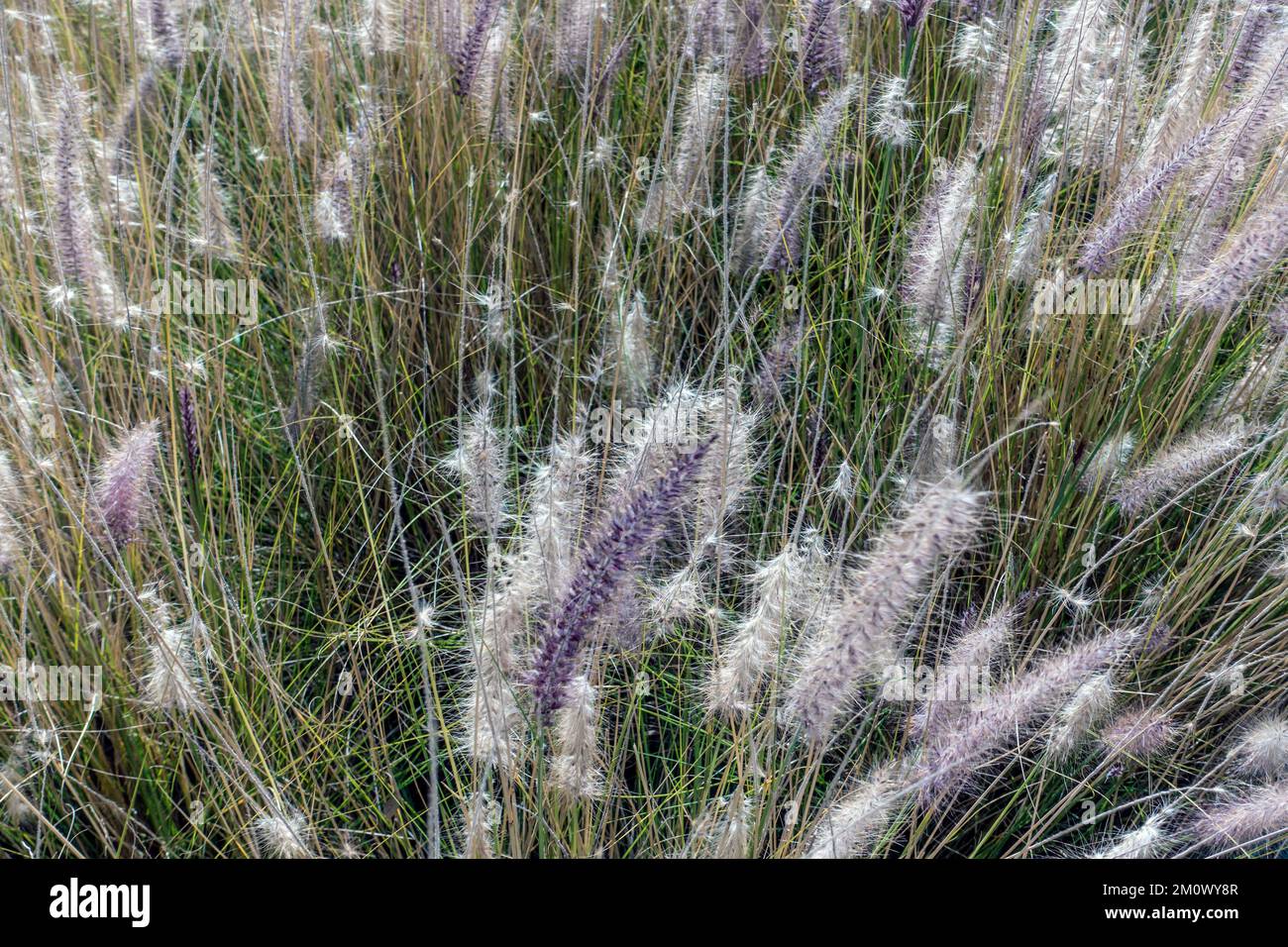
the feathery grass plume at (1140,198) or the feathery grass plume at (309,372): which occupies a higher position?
the feathery grass plume at (1140,198)

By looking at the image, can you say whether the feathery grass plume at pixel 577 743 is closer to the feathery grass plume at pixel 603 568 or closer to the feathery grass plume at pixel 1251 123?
the feathery grass plume at pixel 603 568

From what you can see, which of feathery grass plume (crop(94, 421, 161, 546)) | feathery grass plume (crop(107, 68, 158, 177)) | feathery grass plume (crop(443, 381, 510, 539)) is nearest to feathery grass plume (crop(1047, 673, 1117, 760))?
feathery grass plume (crop(443, 381, 510, 539))

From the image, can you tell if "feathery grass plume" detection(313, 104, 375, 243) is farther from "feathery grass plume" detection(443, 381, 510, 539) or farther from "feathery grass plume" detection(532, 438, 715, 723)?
"feathery grass plume" detection(532, 438, 715, 723)

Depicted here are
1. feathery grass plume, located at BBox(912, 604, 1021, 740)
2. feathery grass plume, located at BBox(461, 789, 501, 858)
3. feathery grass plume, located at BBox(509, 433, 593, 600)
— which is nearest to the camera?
feathery grass plume, located at BBox(461, 789, 501, 858)

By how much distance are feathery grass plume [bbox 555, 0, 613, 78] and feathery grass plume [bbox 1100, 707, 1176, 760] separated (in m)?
1.43

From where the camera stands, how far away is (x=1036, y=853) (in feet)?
5.18

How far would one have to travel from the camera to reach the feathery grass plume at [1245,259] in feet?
5.04

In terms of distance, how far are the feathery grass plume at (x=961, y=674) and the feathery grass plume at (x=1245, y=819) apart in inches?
13.2

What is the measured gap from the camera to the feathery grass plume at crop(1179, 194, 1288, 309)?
154 cm

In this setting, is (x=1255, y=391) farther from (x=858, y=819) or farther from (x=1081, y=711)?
(x=858, y=819)

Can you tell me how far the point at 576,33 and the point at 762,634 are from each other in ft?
4.16

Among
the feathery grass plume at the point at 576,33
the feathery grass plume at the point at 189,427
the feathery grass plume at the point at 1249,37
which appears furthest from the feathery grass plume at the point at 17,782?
the feathery grass plume at the point at 1249,37

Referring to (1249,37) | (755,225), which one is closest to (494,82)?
(755,225)

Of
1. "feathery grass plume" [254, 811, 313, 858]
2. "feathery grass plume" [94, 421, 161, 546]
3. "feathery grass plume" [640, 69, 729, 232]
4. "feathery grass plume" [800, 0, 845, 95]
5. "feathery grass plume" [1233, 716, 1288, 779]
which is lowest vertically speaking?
"feathery grass plume" [254, 811, 313, 858]
